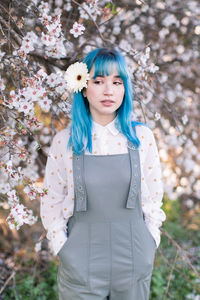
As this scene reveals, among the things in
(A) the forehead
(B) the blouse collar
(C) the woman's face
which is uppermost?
(A) the forehead

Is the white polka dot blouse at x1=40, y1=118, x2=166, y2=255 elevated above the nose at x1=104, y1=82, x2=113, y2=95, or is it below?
below

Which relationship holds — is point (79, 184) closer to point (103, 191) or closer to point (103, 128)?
point (103, 191)

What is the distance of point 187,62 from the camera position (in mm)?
3656

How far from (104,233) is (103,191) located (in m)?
0.19

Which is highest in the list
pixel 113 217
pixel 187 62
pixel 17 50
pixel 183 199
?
pixel 187 62

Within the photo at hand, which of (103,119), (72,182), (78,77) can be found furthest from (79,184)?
(78,77)

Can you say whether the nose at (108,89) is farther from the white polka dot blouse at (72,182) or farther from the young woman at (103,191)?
the white polka dot blouse at (72,182)

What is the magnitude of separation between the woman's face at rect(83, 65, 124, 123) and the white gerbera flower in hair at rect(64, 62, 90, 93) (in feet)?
0.09

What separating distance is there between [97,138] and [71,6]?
47.7 inches

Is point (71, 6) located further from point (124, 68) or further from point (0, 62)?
point (124, 68)

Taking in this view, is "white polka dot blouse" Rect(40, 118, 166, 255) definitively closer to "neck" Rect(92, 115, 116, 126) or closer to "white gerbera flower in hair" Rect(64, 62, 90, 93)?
"neck" Rect(92, 115, 116, 126)

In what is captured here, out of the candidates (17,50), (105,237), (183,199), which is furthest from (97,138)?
(183,199)

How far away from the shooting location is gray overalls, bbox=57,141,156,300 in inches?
60.7

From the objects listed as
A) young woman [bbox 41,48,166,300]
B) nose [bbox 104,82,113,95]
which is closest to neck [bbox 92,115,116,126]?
young woman [bbox 41,48,166,300]
